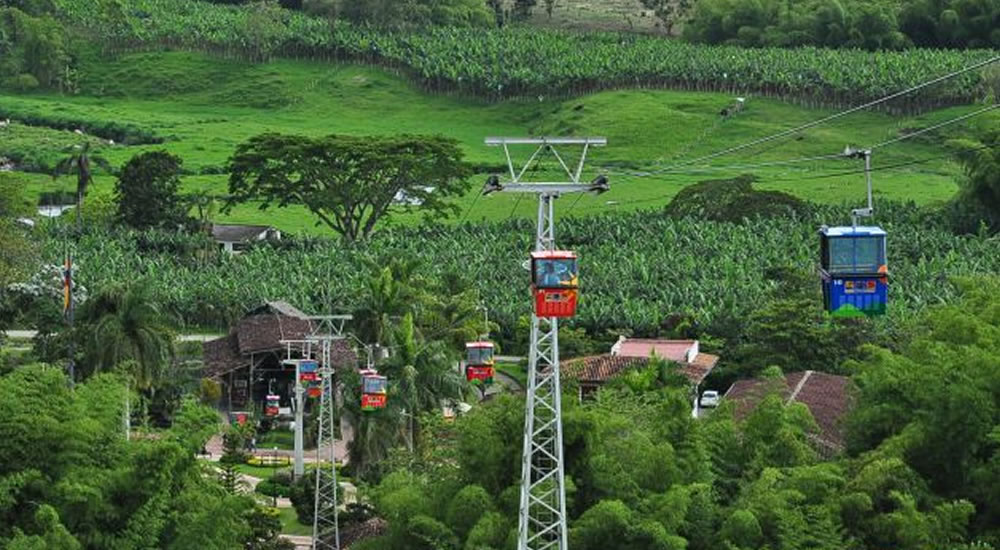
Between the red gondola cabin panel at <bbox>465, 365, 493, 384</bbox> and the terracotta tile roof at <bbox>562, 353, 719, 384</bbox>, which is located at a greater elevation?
the red gondola cabin panel at <bbox>465, 365, 493, 384</bbox>

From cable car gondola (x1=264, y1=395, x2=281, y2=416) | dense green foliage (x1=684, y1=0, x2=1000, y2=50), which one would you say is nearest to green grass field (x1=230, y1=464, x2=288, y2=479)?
cable car gondola (x1=264, y1=395, x2=281, y2=416)

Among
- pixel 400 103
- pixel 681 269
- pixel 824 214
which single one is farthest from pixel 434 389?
pixel 400 103

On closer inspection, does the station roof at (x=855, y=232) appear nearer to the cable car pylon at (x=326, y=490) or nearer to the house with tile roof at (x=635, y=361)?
the cable car pylon at (x=326, y=490)

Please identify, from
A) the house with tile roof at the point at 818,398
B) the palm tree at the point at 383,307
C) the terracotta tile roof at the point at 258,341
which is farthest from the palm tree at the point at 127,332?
the house with tile roof at the point at 818,398

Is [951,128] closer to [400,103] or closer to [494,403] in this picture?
[400,103]

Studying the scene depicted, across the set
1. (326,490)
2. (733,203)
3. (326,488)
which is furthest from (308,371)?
(733,203)

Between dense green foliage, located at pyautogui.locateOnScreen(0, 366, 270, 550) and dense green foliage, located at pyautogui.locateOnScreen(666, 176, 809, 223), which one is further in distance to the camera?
dense green foliage, located at pyautogui.locateOnScreen(666, 176, 809, 223)

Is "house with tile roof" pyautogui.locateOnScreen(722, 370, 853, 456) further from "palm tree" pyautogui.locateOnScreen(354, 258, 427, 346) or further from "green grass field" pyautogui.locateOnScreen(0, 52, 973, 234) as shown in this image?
"green grass field" pyautogui.locateOnScreen(0, 52, 973, 234)
